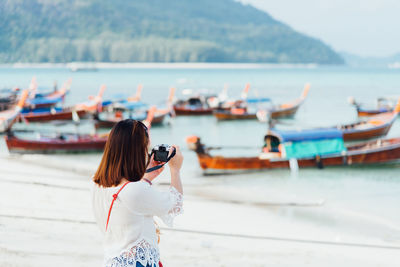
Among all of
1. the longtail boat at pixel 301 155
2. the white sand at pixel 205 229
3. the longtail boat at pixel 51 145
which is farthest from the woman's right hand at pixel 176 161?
the longtail boat at pixel 51 145

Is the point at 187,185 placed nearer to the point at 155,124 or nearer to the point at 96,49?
the point at 155,124

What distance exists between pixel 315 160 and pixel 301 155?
43 centimetres

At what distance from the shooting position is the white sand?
6000 millimetres

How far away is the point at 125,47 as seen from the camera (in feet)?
506

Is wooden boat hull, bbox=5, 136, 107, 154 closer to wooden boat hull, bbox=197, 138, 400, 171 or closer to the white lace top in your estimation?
wooden boat hull, bbox=197, 138, 400, 171

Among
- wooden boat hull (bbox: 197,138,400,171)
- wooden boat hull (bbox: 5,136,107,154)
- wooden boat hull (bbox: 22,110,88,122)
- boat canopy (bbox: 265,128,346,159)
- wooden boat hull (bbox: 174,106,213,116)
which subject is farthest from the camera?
wooden boat hull (bbox: 174,106,213,116)

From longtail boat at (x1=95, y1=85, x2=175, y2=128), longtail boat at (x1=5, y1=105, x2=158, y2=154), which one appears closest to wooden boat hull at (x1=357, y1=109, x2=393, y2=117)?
longtail boat at (x1=95, y1=85, x2=175, y2=128)

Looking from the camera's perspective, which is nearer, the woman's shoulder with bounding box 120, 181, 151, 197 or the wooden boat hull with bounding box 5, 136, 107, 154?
the woman's shoulder with bounding box 120, 181, 151, 197

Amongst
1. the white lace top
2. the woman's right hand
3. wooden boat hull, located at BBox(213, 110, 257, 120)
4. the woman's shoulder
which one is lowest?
wooden boat hull, located at BBox(213, 110, 257, 120)

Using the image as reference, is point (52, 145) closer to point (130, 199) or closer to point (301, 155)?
point (301, 155)

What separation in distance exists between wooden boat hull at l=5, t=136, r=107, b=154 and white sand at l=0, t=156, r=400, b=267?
4937 millimetres

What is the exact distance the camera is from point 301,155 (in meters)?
14.6

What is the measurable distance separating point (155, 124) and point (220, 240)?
1967cm

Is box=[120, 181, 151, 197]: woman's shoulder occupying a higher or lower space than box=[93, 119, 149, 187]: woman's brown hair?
lower
